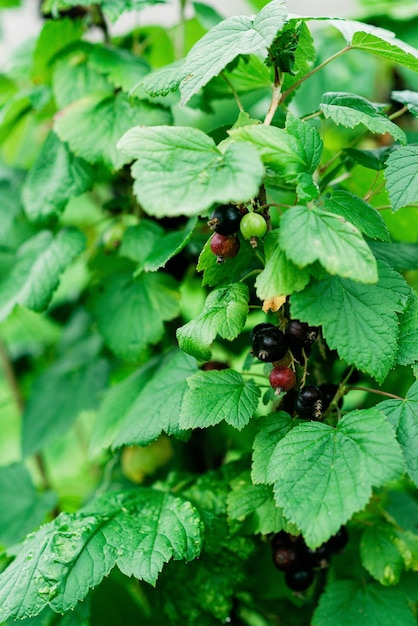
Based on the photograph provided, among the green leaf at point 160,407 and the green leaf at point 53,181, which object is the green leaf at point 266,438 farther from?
the green leaf at point 53,181

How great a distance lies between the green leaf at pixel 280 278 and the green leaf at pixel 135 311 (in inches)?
12.7

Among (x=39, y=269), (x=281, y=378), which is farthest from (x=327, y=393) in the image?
(x=39, y=269)

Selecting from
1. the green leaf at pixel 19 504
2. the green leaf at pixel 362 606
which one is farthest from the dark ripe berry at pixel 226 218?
the green leaf at pixel 19 504

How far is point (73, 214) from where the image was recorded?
126cm

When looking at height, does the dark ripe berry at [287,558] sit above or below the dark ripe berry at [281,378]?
below

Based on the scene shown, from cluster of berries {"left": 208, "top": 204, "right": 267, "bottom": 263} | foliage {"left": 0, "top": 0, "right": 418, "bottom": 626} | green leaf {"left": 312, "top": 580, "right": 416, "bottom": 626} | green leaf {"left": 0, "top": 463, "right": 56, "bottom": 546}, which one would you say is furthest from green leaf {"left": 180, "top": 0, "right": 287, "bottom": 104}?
green leaf {"left": 0, "top": 463, "right": 56, "bottom": 546}

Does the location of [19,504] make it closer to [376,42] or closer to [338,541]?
[338,541]

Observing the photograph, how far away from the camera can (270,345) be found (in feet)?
1.91

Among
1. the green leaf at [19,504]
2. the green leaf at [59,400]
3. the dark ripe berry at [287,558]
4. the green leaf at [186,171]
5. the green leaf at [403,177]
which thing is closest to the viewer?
the green leaf at [186,171]

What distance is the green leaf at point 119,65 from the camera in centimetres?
84

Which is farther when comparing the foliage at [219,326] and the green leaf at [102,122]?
the green leaf at [102,122]

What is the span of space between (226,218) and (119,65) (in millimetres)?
422

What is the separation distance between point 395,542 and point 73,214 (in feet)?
2.84

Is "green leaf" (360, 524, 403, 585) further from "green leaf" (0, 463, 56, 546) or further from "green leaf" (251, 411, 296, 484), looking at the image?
"green leaf" (0, 463, 56, 546)
